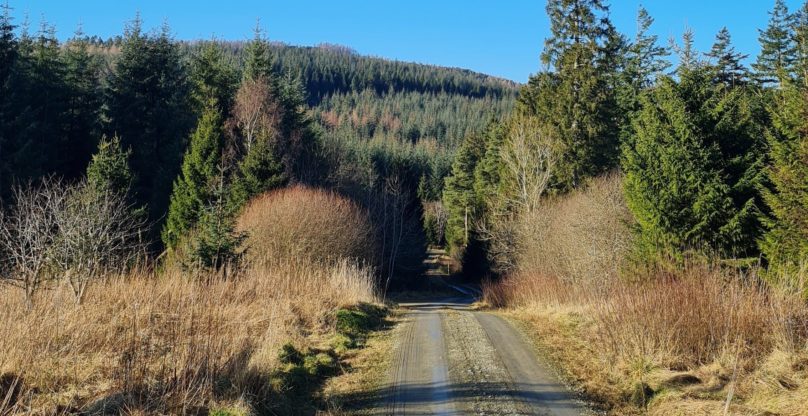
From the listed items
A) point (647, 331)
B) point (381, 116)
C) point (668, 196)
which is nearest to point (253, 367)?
point (647, 331)

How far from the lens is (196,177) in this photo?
102 feet

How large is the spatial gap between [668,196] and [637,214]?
142 cm

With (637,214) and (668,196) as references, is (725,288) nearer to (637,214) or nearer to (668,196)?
(668,196)

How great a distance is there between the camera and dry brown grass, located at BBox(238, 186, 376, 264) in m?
21.5

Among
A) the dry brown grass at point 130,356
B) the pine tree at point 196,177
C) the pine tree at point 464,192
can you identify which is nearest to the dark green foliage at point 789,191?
the dry brown grass at point 130,356

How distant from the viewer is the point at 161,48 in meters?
41.6

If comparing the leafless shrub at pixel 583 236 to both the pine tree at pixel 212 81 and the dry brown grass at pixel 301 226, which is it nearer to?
the dry brown grass at pixel 301 226

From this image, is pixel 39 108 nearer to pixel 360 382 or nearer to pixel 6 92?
pixel 6 92

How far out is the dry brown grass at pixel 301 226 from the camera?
847 inches

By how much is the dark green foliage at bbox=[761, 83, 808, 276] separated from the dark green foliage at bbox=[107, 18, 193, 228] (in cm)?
3568

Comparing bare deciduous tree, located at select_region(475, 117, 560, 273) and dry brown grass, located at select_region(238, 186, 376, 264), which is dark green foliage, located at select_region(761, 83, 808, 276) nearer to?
dry brown grass, located at select_region(238, 186, 376, 264)

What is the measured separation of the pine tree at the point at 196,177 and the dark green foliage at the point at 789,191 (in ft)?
85.7

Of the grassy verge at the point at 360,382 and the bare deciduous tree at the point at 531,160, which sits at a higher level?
the bare deciduous tree at the point at 531,160

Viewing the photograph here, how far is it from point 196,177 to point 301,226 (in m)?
12.1
